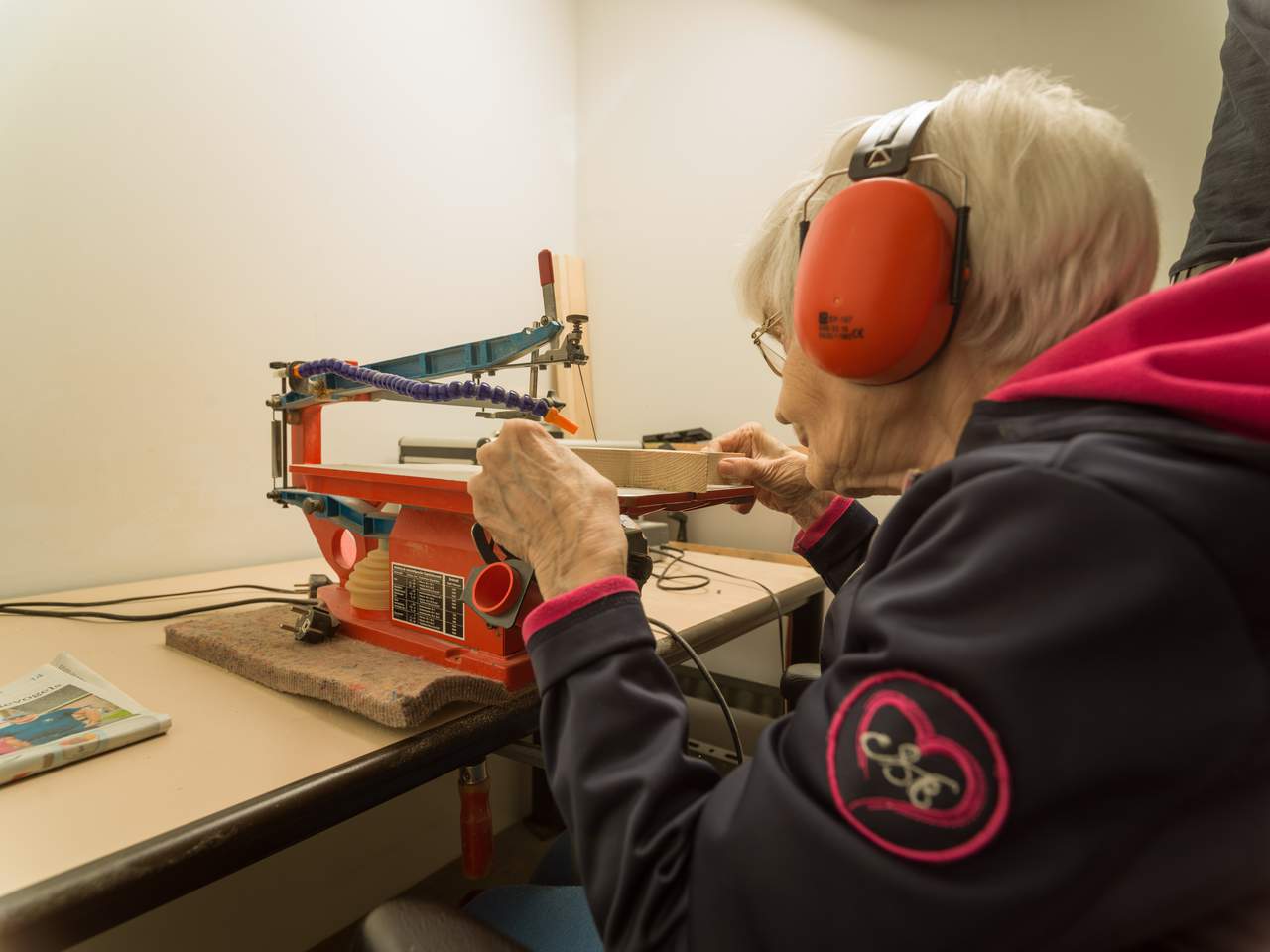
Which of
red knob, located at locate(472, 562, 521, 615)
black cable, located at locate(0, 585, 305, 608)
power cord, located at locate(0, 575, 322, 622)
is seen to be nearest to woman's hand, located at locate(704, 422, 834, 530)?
red knob, located at locate(472, 562, 521, 615)

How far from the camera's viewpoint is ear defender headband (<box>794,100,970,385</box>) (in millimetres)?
571

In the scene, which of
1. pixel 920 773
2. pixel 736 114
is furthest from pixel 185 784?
pixel 736 114

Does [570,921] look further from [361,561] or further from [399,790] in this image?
[361,561]

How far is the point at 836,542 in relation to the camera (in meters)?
1.08

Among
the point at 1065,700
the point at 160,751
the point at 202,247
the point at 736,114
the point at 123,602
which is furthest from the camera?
the point at 736,114

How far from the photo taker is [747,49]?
7.26 ft

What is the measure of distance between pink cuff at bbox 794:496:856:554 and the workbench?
0.91 ft

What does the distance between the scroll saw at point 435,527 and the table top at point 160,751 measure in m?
→ 0.12

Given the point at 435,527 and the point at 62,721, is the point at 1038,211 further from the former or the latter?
the point at 62,721

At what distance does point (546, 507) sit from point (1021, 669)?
499 millimetres

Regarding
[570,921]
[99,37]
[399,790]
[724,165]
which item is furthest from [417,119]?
[570,921]

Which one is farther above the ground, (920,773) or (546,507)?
(546,507)

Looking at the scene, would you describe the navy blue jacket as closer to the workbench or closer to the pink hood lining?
the pink hood lining

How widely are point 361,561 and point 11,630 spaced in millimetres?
623
